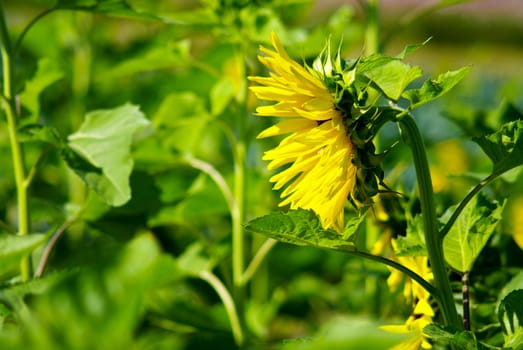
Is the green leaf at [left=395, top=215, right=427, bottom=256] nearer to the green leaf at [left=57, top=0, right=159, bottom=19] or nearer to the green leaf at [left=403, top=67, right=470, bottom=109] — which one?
the green leaf at [left=403, top=67, right=470, bottom=109]

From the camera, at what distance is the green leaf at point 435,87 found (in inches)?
18.6

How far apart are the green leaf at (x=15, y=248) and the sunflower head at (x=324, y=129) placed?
0.16m

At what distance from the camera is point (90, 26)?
1.41 meters

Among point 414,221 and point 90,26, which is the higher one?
point 90,26

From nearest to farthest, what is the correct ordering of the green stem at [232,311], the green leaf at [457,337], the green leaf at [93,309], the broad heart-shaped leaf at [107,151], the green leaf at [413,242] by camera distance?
the green leaf at [93,309] < the green leaf at [457,337] < the green leaf at [413,242] < the broad heart-shaped leaf at [107,151] < the green stem at [232,311]

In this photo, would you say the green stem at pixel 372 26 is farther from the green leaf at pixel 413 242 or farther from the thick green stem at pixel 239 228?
the green leaf at pixel 413 242

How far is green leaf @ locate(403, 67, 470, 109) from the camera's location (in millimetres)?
473

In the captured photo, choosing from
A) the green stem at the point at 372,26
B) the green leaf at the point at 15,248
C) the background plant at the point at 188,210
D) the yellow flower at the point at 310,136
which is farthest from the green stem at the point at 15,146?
the green stem at the point at 372,26

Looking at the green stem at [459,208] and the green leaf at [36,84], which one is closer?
the green stem at [459,208]

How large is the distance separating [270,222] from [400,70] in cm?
13

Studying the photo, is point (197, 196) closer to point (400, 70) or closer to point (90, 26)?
point (400, 70)

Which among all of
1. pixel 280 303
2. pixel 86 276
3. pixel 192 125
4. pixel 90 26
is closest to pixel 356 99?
pixel 86 276

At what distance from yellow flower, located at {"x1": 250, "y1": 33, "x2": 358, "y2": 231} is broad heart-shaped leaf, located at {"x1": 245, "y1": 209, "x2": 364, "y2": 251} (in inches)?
1.0

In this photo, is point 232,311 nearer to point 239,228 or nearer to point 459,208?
point 239,228
